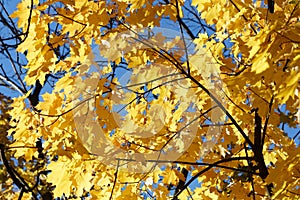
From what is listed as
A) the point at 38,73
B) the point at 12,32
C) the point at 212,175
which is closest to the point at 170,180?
the point at 212,175

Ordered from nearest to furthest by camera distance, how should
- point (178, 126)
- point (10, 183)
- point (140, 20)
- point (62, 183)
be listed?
point (140, 20)
point (62, 183)
point (178, 126)
point (10, 183)

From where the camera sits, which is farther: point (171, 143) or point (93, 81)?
point (171, 143)

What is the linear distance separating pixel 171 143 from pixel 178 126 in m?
0.15

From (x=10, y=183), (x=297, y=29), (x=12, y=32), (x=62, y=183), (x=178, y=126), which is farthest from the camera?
(x=10, y=183)

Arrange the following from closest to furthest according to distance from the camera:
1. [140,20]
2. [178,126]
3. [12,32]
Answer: [140,20] → [178,126] → [12,32]

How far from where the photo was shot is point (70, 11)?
2.57 meters

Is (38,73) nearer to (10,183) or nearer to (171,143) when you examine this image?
(171,143)

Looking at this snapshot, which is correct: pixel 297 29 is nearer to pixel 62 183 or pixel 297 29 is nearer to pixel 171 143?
pixel 171 143

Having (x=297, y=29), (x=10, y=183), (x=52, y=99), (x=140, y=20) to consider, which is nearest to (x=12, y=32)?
(x=10, y=183)

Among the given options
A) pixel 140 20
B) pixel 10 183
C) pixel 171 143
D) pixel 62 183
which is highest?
pixel 10 183

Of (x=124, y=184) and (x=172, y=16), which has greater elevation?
(x=172, y=16)

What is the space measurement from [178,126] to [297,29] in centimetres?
139

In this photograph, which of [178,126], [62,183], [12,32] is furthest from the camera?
[12,32]

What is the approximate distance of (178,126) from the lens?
284 centimetres
